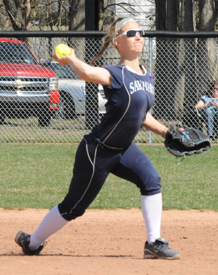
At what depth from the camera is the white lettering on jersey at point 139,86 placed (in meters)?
3.56

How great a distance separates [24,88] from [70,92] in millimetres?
1137

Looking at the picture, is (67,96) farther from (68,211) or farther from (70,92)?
(68,211)

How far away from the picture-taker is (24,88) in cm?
1177

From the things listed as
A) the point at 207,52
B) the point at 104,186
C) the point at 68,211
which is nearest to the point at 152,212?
the point at 68,211

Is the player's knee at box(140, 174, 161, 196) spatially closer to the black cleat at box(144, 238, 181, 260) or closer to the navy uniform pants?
the navy uniform pants

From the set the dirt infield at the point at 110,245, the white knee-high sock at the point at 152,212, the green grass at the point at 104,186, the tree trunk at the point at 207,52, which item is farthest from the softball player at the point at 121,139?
the tree trunk at the point at 207,52

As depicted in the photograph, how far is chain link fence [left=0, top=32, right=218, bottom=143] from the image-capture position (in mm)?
10984

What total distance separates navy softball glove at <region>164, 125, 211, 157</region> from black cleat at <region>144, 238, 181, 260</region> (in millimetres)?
680

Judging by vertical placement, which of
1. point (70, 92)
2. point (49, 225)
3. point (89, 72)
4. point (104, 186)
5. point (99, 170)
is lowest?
point (104, 186)

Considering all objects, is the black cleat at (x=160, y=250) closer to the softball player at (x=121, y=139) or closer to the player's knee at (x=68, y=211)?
the softball player at (x=121, y=139)

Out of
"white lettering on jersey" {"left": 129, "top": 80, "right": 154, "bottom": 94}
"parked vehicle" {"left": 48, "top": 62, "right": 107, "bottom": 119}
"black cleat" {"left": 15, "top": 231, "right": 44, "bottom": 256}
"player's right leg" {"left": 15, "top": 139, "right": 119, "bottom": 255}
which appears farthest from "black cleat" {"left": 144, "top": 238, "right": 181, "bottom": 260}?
"parked vehicle" {"left": 48, "top": 62, "right": 107, "bottom": 119}

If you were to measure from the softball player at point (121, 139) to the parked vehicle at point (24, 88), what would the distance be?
25.4 feet

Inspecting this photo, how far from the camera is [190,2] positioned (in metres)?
16.8

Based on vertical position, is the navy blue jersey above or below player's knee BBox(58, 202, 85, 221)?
above
